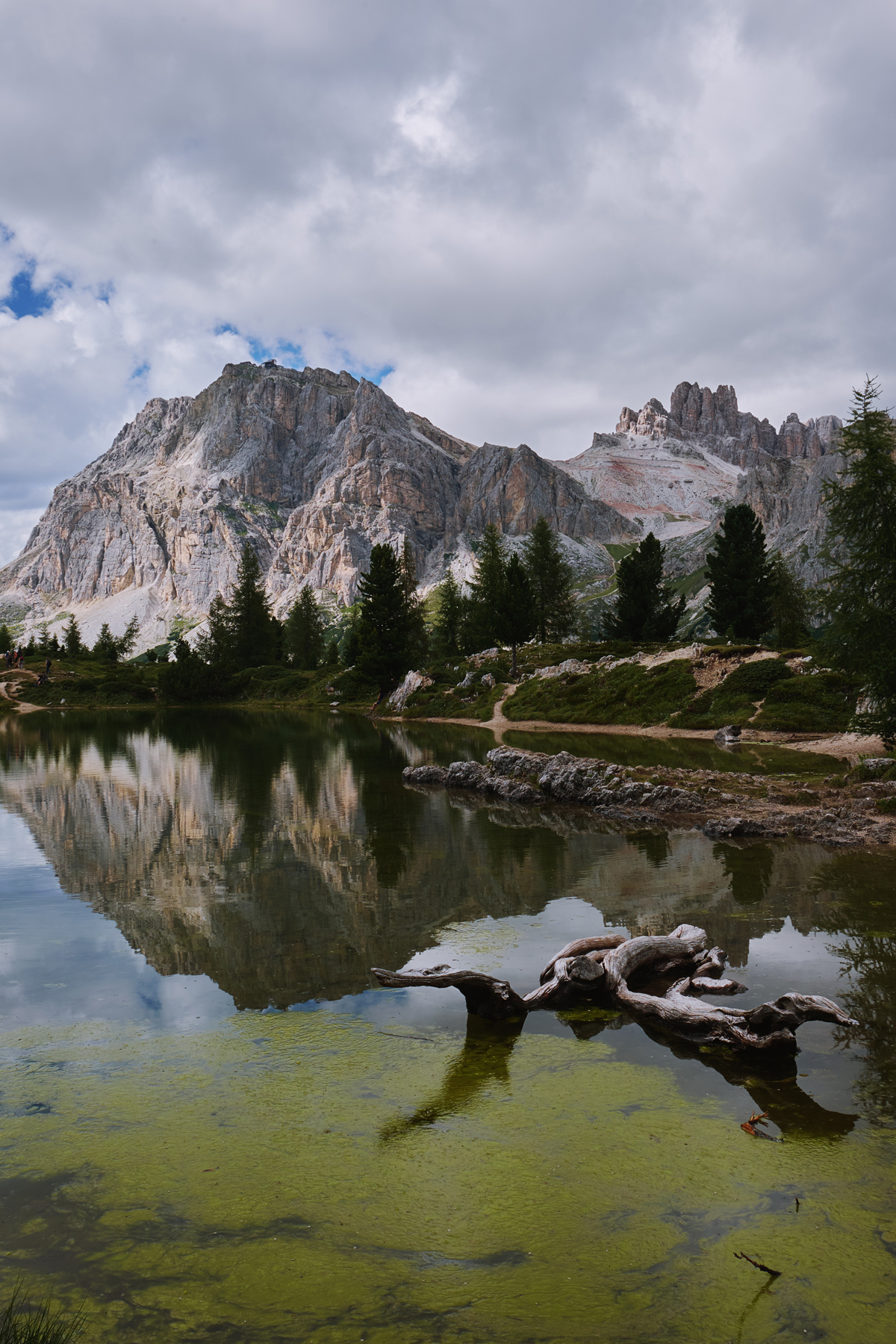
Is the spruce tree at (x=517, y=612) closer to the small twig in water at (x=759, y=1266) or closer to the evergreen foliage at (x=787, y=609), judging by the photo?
the evergreen foliage at (x=787, y=609)

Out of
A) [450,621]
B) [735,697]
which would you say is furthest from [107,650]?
[735,697]

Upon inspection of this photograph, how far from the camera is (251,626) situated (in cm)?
12850

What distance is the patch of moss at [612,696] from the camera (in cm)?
5034

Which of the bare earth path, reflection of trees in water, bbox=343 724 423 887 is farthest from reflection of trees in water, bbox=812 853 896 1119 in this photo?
the bare earth path

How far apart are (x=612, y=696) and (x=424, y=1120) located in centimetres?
4822

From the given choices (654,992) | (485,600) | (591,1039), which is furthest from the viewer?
(485,600)

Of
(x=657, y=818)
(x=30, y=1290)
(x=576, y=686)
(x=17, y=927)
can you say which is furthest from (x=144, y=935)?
(x=576, y=686)

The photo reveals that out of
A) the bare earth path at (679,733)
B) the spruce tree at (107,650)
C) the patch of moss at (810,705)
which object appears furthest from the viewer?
the spruce tree at (107,650)

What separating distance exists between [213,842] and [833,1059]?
54.2 feet

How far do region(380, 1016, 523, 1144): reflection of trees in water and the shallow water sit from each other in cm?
4

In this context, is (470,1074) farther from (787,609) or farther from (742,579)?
(787,609)

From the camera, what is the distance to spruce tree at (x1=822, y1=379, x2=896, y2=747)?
21.0 metres

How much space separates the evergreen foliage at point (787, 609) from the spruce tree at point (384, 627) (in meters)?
38.3

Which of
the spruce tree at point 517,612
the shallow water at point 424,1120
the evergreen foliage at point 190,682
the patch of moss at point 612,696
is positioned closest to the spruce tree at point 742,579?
the spruce tree at point 517,612
